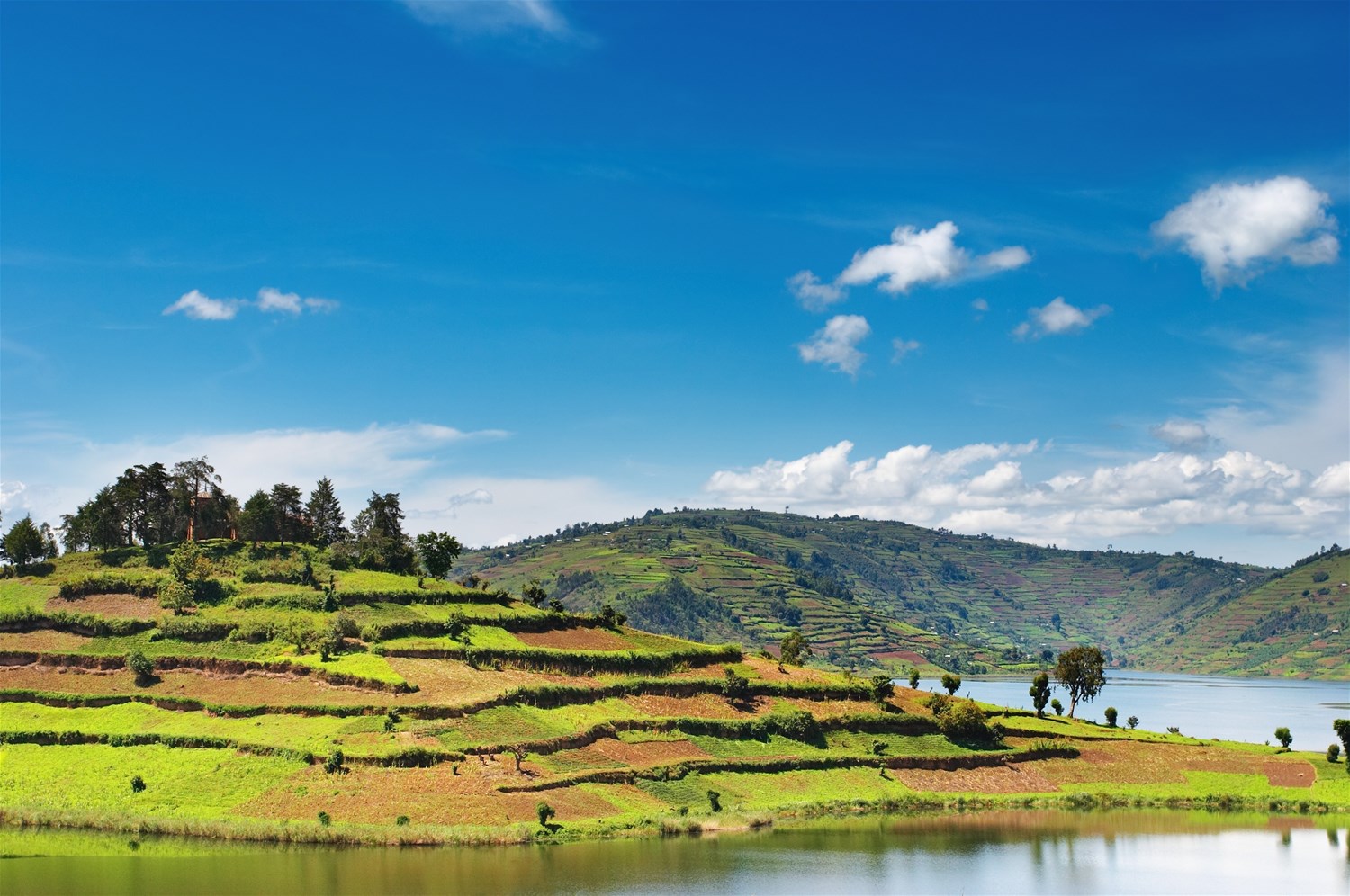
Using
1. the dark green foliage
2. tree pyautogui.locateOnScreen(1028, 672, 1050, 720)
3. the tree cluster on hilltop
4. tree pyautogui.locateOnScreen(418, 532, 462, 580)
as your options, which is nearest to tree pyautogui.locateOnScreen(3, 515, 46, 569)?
Result: the tree cluster on hilltop

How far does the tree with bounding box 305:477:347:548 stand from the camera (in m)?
143

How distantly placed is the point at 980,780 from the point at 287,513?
88.1 meters

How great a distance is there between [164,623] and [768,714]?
59107mm

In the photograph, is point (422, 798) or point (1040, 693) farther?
point (1040, 693)

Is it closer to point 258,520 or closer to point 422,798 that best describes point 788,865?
point 422,798

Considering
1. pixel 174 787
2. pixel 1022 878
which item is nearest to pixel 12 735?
pixel 174 787

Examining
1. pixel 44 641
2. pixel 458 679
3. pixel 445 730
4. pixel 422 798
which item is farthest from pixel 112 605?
pixel 422 798

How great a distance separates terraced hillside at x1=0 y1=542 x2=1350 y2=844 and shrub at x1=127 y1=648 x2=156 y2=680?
12.1 inches

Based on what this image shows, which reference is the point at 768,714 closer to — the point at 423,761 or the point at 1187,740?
the point at 423,761

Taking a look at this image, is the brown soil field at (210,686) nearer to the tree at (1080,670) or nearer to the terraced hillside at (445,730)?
the terraced hillside at (445,730)

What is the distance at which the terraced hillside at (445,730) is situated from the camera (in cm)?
8062

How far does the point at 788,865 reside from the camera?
70.9m

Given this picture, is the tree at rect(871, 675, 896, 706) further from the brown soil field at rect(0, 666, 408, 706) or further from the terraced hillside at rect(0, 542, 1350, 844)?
the brown soil field at rect(0, 666, 408, 706)

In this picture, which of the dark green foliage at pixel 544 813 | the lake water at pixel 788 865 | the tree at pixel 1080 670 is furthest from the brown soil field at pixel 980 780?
the dark green foliage at pixel 544 813
